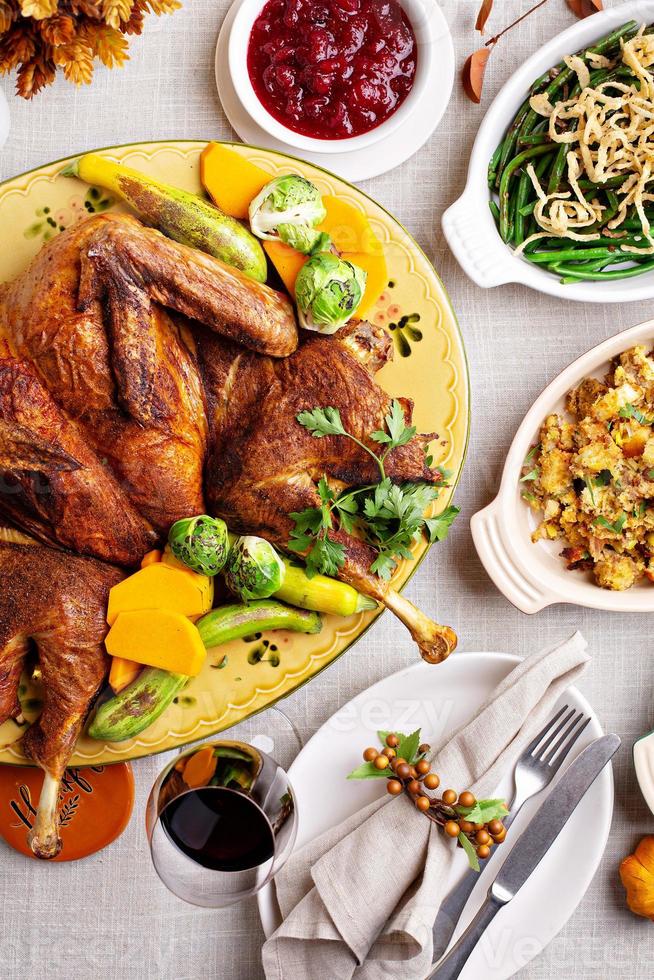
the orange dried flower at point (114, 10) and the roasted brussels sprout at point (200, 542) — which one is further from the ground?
the orange dried flower at point (114, 10)

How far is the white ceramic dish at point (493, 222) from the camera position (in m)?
2.40

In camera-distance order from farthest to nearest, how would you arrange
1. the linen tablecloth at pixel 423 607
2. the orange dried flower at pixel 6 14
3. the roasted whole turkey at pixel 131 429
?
the linen tablecloth at pixel 423 607 < the roasted whole turkey at pixel 131 429 < the orange dried flower at pixel 6 14

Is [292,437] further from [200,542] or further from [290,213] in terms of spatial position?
[290,213]

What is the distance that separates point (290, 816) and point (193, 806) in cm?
→ 28

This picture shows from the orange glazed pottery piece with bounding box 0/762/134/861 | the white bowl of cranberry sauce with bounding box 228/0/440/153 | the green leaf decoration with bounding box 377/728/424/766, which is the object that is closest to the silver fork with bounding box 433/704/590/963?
the green leaf decoration with bounding box 377/728/424/766

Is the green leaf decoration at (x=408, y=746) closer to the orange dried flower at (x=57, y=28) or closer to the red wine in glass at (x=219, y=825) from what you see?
the red wine in glass at (x=219, y=825)

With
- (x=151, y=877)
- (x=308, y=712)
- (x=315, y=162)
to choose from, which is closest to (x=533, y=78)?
(x=315, y=162)

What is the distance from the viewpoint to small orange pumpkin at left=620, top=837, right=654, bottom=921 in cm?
248

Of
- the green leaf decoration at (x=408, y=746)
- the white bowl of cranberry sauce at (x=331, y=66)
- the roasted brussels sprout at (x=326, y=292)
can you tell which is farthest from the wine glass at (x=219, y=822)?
the white bowl of cranberry sauce at (x=331, y=66)

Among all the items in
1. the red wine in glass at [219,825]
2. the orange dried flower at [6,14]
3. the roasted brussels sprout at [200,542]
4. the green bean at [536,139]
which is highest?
the orange dried flower at [6,14]

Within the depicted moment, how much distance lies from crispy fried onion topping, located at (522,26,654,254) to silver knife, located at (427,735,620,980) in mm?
1589

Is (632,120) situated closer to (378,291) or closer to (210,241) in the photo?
(378,291)

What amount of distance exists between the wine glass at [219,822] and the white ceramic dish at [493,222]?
164 centimetres

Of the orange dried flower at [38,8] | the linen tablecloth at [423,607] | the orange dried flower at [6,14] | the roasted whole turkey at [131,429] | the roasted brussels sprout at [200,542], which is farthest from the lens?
the linen tablecloth at [423,607]
